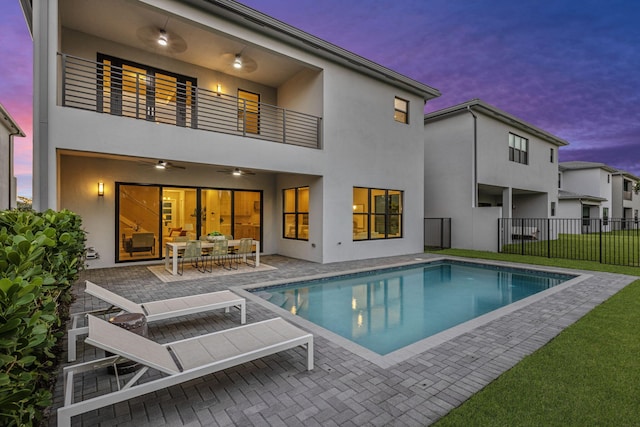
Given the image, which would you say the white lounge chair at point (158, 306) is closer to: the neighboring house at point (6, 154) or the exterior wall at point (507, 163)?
the exterior wall at point (507, 163)

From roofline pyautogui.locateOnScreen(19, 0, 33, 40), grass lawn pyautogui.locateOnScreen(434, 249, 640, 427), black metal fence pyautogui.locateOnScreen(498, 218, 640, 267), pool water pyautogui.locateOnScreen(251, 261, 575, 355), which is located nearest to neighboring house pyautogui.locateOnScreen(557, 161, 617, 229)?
black metal fence pyautogui.locateOnScreen(498, 218, 640, 267)

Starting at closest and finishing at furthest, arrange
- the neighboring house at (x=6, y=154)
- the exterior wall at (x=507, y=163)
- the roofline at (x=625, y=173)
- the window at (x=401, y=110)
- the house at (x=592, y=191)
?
the window at (x=401, y=110) → the neighboring house at (x=6, y=154) → the exterior wall at (x=507, y=163) → the house at (x=592, y=191) → the roofline at (x=625, y=173)

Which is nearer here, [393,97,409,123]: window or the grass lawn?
the grass lawn

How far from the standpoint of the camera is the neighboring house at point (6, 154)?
15413 millimetres

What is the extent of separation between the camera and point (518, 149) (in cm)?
1888

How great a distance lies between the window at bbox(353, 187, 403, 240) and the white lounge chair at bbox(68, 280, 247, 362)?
23.9ft

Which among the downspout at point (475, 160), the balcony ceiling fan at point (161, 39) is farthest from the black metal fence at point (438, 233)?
the balcony ceiling fan at point (161, 39)

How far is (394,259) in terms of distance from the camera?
480 inches

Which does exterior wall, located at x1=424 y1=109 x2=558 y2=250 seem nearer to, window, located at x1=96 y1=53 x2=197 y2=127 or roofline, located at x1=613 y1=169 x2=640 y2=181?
window, located at x1=96 y1=53 x2=197 y2=127

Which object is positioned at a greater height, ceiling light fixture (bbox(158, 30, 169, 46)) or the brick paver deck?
ceiling light fixture (bbox(158, 30, 169, 46))

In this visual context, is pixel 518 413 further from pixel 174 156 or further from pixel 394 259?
pixel 394 259

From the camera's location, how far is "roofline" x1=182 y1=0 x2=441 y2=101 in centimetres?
856

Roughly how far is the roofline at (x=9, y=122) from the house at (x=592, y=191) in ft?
120

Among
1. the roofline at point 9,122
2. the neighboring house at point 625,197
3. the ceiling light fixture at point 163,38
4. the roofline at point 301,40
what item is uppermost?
the roofline at point 301,40
